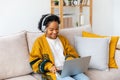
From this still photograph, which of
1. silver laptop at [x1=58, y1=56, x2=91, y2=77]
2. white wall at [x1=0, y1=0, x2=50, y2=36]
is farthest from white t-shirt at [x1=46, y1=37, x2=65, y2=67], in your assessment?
white wall at [x1=0, y1=0, x2=50, y2=36]

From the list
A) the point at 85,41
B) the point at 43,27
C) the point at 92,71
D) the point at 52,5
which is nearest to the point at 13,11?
the point at 52,5

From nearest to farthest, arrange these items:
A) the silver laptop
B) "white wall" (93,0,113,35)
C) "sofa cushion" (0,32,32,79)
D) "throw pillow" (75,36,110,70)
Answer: the silver laptop < "sofa cushion" (0,32,32,79) < "throw pillow" (75,36,110,70) < "white wall" (93,0,113,35)

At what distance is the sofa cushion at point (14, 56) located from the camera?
6.57 feet

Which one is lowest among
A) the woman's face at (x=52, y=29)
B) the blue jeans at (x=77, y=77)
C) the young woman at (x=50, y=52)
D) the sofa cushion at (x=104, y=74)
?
the sofa cushion at (x=104, y=74)

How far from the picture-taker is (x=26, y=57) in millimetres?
2139

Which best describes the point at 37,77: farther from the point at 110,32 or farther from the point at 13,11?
the point at 110,32

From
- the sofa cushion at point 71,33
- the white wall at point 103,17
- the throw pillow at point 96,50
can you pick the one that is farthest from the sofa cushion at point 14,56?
the white wall at point 103,17

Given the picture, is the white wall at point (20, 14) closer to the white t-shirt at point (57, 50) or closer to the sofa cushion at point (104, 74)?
the white t-shirt at point (57, 50)

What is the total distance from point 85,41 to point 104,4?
221cm

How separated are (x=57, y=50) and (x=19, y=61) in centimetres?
41

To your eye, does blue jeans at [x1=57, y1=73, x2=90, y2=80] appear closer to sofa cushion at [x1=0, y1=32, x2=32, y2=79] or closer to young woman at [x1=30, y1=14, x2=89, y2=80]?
young woman at [x1=30, y1=14, x2=89, y2=80]

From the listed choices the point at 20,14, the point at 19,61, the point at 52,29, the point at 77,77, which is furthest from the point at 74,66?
the point at 20,14

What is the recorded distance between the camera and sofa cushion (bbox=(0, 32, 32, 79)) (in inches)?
78.9

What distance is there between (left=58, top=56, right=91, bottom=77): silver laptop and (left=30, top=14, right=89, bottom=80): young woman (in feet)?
0.16
